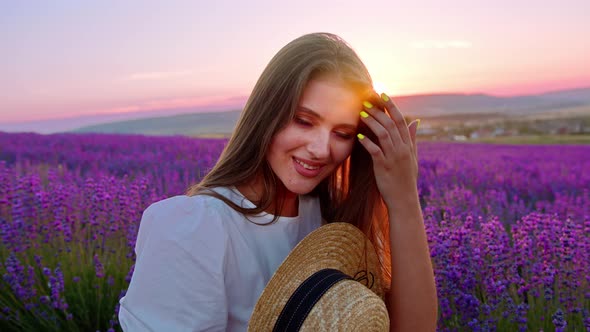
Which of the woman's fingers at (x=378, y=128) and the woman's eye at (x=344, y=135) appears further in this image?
the woman's eye at (x=344, y=135)

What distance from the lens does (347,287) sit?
156cm

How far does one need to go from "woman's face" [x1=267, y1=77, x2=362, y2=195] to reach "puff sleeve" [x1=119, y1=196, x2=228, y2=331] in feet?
1.07

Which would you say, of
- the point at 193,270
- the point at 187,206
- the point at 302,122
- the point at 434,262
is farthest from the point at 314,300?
the point at 434,262

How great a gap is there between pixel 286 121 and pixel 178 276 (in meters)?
0.56

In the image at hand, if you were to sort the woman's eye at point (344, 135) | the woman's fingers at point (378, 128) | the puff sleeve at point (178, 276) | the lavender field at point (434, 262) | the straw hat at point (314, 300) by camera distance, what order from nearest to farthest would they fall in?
the straw hat at point (314, 300) < the puff sleeve at point (178, 276) < the woman's fingers at point (378, 128) < the woman's eye at point (344, 135) < the lavender field at point (434, 262)

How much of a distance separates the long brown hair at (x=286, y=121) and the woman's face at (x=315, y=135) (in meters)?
0.03

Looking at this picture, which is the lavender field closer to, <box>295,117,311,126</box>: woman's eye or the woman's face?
the woman's face

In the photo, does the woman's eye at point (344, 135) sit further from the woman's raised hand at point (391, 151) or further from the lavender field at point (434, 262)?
the lavender field at point (434, 262)

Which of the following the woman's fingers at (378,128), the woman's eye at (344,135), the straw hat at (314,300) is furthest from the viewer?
the woman's eye at (344,135)

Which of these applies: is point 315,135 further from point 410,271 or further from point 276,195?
point 410,271

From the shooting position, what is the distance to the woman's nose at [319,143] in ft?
6.03

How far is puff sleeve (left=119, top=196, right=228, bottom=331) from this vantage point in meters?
1.65

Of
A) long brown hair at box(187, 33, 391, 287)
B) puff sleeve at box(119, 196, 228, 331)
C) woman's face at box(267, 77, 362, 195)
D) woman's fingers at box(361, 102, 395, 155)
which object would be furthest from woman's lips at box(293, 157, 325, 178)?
puff sleeve at box(119, 196, 228, 331)

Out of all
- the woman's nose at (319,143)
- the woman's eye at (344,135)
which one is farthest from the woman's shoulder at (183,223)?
the woman's eye at (344,135)
